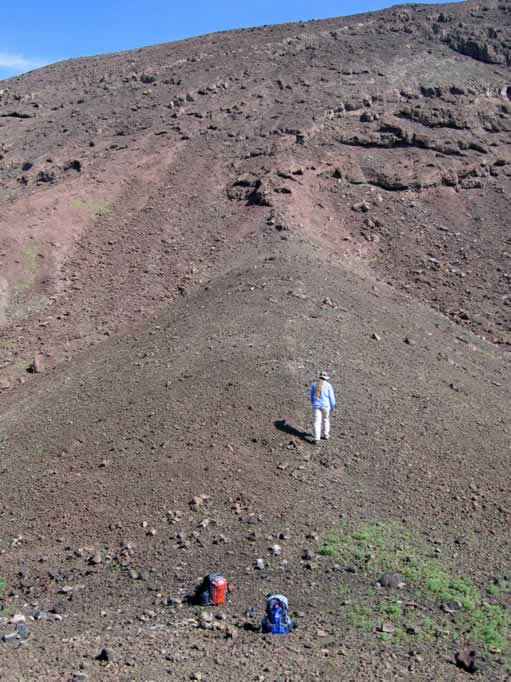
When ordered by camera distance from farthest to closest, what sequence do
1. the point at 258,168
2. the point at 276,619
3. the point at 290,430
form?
the point at 258,168 < the point at 290,430 < the point at 276,619

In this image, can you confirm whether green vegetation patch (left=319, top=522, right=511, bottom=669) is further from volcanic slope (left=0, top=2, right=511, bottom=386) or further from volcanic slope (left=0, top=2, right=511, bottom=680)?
volcanic slope (left=0, top=2, right=511, bottom=386)

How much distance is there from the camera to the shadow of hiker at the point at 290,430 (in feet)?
35.4

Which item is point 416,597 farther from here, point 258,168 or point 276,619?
point 258,168

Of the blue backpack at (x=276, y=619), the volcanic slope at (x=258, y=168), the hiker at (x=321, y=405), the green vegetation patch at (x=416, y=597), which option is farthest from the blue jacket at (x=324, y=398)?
the volcanic slope at (x=258, y=168)

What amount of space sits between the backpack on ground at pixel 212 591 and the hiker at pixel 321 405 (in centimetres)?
322

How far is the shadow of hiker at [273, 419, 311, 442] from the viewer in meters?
10.8

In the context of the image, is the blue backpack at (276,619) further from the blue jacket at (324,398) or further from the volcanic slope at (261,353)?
the blue jacket at (324,398)

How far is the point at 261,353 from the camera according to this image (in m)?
12.8

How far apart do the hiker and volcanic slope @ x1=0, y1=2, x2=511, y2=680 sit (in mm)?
255

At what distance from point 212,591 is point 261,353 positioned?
5.54 meters

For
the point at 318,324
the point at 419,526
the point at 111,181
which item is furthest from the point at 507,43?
the point at 419,526

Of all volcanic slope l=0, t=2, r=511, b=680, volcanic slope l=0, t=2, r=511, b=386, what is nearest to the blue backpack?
volcanic slope l=0, t=2, r=511, b=680

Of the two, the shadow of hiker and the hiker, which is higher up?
the hiker

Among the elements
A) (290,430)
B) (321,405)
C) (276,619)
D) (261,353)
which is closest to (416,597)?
(276,619)
